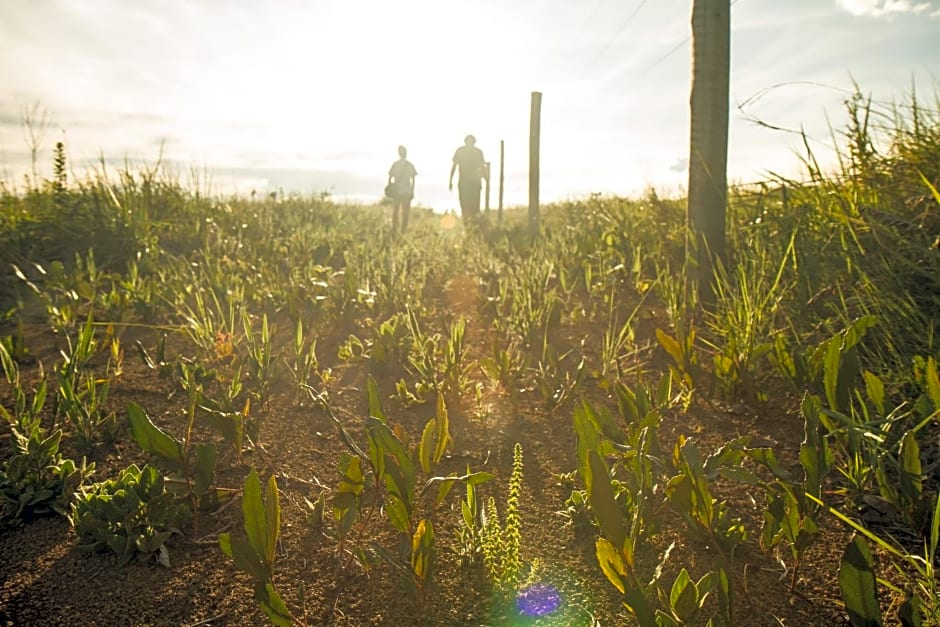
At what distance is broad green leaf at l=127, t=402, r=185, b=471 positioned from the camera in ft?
4.83

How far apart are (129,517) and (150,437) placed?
8.7 inches

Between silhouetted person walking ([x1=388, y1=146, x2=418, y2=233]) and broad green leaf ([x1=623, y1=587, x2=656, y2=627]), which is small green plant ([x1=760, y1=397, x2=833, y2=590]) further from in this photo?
silhouetted person walking ([x1=388, y1=146, x2=418, y2=233])

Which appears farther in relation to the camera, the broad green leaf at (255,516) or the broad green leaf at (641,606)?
the broad green leaf at (255,516)

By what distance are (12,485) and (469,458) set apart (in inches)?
52.5

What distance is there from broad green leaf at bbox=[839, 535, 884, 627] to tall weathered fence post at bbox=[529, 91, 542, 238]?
7.27m

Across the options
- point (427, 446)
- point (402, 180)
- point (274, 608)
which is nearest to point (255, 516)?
point (274, 608)

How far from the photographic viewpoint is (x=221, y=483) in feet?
6.04

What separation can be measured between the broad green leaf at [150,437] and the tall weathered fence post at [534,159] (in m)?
6.98

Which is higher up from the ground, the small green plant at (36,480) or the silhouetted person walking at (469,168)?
the silhouetted person walking at (469,168)

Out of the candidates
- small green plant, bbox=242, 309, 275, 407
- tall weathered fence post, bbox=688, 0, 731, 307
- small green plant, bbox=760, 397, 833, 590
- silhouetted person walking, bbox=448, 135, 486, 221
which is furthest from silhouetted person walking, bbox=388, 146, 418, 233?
small green plant, bbox=760, 397, 833, 590

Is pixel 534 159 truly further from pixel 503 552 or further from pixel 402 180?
pixel 503 552

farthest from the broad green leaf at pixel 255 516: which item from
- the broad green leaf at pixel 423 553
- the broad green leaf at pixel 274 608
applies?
the broad green leaf at pixel 423 553

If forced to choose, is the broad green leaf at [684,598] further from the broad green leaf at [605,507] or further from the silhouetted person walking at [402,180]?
the silhouetted person walking at [402,180]

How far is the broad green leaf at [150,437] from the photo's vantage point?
57.9 inches
